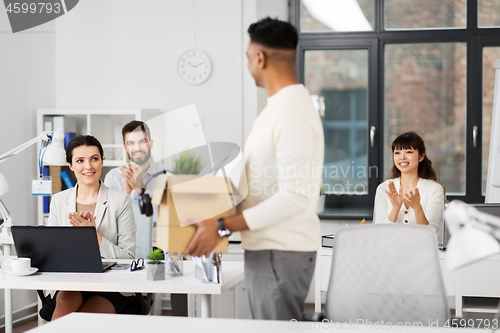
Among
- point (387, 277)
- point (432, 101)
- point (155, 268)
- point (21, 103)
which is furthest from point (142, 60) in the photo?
point (387, 277)

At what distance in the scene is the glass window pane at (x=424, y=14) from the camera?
4.34 meters

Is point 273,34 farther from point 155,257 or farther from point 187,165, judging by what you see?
point 155,257

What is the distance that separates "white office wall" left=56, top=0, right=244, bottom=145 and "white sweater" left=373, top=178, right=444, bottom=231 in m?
1.43

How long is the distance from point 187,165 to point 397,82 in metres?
3.34

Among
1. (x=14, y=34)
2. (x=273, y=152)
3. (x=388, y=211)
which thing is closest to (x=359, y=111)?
(x=388, y=211)

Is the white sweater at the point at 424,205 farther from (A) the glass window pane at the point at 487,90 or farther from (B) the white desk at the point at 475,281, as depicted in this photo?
(A) the glass window pane at the point at 487,90

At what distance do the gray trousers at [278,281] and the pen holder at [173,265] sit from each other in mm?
755

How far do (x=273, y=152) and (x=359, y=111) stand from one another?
10.5ft

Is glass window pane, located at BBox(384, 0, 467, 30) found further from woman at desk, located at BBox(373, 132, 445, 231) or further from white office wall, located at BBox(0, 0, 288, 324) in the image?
woman at desk, located at BBox(373, 132, 445, 231)

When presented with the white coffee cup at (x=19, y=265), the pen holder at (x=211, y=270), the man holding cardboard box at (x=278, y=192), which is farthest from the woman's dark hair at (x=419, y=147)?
the white coffee cup at (x=19, y=265)

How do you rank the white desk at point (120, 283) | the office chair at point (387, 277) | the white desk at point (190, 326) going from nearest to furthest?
the white desk at point (190, 326), the office chair at point (387, 277), the white desk at point (120, 283)

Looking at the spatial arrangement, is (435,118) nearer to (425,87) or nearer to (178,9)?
(425,87)

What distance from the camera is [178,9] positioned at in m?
4.29

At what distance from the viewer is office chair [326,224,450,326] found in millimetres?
1724
